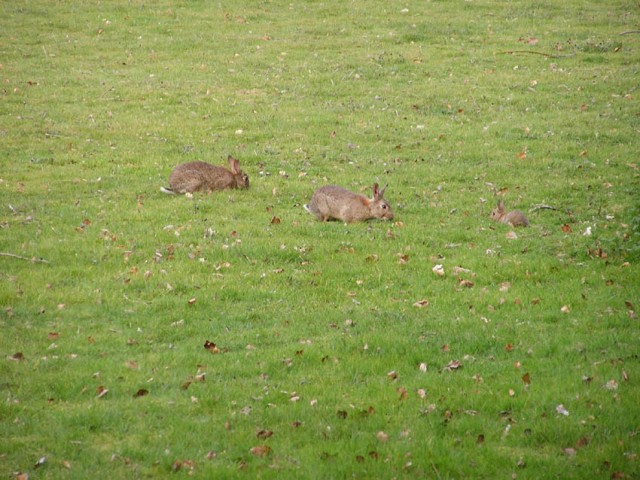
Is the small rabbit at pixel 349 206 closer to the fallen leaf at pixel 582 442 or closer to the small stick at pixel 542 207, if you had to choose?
the small stick at pixel 542 207

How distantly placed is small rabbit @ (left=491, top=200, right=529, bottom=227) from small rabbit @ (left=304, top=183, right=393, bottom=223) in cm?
208

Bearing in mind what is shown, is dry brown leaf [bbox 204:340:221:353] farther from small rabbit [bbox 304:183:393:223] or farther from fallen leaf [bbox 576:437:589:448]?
small rabbit [bbox 304:183:393:223]

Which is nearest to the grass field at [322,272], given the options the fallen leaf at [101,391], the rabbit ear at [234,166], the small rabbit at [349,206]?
the fallen leaf at [101,391]

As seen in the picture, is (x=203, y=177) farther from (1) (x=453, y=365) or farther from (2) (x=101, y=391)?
(1) (x=453, y=365)

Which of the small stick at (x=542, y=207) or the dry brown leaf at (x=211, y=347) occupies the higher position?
the dry brown leaf at (x=211, y=347)

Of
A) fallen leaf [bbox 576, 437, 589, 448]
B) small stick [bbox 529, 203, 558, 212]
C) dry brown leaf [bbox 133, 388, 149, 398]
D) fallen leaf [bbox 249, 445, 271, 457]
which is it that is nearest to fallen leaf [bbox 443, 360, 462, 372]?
fallen leaf [bbox 576, 437, 589, 448]

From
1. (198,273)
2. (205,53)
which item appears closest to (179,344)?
(198,273)

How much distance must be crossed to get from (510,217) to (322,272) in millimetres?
4290

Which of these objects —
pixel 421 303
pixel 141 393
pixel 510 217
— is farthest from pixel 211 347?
pixel 510 217

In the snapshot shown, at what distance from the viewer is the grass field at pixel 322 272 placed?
8719 millimetres

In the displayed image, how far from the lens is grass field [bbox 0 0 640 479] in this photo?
872 cm

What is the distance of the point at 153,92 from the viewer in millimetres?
26547

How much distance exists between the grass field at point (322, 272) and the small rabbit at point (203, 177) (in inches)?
12.7

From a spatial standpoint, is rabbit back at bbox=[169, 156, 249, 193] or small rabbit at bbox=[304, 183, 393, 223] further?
rabbit back at bbox=[169, 156, 249, 193]
